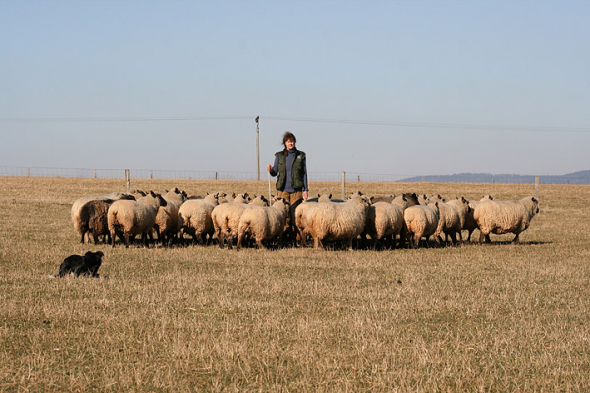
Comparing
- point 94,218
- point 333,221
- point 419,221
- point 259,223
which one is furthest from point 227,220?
point 419,221

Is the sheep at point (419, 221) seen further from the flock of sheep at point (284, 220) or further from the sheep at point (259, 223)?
the sheep at point (259, 223)

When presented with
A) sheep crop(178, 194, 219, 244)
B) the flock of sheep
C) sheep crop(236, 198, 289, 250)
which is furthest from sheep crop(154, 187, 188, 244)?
sheep crop(236, 198, 289, 250)

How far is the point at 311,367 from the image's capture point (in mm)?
5539

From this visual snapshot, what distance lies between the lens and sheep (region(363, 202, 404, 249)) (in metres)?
15.8

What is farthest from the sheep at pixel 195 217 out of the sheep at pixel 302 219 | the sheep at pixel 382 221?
the sheep at pixel 382 221

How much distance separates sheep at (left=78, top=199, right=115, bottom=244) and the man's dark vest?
485 cm

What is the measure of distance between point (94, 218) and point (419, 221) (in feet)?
29.2

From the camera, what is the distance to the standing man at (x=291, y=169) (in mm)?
15695

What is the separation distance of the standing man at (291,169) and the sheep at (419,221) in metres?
3.03

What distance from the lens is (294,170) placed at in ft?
51.3

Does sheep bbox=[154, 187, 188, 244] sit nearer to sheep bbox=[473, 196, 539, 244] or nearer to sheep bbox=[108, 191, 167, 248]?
sheep bbox=[108, 191, 167, 248]

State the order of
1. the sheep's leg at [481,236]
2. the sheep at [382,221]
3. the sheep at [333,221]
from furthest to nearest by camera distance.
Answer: the sheep's leg at [481,236] < the sheep at [382,221] < the sheep at [333,221]

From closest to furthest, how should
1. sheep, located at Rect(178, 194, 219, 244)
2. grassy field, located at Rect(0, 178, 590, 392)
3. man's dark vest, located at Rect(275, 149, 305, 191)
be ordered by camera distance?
grassy field, located at Rect(0, 178, 590, 392), man's dark vest, located at Rect(275, 149, 305, 191), sheep, located at Rect(178, 194, 219, 244)

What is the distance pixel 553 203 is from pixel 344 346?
3723 centimetres
